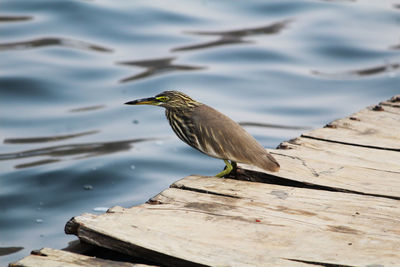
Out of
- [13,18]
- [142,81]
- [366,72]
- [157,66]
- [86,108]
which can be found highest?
[13,18]

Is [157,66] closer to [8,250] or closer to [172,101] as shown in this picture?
[8,250]

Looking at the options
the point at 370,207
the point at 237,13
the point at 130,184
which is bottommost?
the point at 130,184

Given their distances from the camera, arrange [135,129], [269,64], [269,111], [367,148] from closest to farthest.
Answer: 1. [367,148]
2. [135,129]
3. [269,111]
4. [269,64]

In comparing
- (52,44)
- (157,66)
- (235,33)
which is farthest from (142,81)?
(235,33)

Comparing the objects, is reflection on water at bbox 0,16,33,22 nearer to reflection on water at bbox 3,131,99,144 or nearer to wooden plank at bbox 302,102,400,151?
reflection on water at bbox 3,131,99,144

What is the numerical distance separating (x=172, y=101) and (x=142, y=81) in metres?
6.10

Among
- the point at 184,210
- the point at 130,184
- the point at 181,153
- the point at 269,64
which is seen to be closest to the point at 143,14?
the point at 269,64

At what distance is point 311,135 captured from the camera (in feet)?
16.9

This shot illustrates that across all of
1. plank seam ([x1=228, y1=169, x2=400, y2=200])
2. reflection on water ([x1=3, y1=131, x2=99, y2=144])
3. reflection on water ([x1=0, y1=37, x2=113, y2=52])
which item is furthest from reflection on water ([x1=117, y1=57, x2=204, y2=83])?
plank seam ([x1=228, y1=169, x2=400, y2=200])

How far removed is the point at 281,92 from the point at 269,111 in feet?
2.52

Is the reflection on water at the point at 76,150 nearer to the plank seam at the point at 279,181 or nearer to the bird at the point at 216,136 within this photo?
the bird at the point at 216,136

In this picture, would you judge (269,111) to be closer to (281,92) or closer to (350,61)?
(281,92)

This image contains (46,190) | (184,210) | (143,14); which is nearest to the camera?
(184,210)

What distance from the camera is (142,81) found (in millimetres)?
10625
